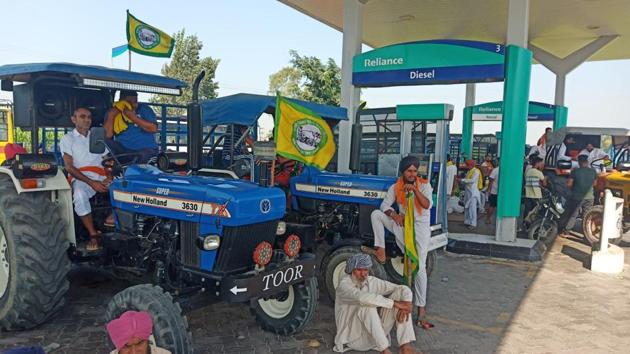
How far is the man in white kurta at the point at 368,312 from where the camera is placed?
3754 mm

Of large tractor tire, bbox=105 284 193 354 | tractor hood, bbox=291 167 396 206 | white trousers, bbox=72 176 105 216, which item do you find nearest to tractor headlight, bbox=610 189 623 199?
tractor hood, bbox=291 167 396 206

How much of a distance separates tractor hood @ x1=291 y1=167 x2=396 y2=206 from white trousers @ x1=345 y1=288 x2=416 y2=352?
2.01 m

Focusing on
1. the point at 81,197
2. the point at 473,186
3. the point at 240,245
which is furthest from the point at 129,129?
the point at 473,186

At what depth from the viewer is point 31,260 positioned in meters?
3.89

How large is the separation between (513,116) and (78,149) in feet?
20.4

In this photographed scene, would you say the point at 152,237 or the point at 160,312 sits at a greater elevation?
the point at 152,237

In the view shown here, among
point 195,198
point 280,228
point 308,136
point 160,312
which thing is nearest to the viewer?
point 160,312

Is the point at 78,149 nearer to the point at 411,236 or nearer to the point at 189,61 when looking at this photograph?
the point at 411,236

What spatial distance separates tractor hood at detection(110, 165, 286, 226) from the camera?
11.7 feet

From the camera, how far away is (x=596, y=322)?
193 inches

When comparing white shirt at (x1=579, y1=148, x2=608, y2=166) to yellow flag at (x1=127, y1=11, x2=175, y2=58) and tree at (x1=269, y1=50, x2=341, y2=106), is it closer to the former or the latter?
yellow flag at (x1=127, y1=11, x2=175, y2=58)

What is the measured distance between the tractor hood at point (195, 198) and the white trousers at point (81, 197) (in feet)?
1.10

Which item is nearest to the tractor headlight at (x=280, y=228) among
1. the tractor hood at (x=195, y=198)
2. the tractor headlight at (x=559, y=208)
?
the tractor hood at (x=195, y=198)

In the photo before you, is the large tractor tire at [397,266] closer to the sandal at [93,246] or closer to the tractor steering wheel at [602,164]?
the sandal at [93,246]
